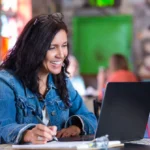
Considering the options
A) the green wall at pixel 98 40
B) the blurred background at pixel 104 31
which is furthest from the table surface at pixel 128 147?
the green wall at pixel 98 40

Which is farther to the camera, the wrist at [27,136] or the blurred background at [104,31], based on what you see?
the blurred background at [104,31]

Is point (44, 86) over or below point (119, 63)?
over

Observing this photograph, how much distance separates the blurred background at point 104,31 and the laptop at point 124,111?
723 centimetres

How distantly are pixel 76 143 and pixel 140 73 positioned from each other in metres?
7.64

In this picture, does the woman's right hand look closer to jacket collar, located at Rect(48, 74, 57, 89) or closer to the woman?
the woman

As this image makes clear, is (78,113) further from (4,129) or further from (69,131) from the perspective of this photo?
(4,129)

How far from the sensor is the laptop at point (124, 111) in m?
2.20

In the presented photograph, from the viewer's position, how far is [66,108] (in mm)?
2711

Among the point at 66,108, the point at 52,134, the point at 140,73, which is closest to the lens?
the point at 52,134

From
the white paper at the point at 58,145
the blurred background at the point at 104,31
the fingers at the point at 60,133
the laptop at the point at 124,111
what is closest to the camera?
the white paper at the point at 58,145

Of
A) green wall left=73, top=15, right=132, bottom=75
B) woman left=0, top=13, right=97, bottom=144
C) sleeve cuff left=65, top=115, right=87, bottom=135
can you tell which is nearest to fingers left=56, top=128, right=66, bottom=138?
woman left=0, top=13, right=97, bottom=144

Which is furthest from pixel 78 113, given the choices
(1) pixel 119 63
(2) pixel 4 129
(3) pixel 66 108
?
(1) pixel 119 63

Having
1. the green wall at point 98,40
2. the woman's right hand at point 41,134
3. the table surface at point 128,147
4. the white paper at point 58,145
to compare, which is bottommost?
the green wall at point 98,40

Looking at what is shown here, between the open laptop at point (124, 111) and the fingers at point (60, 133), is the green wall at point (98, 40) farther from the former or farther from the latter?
the open laptop at point (124, 111)
